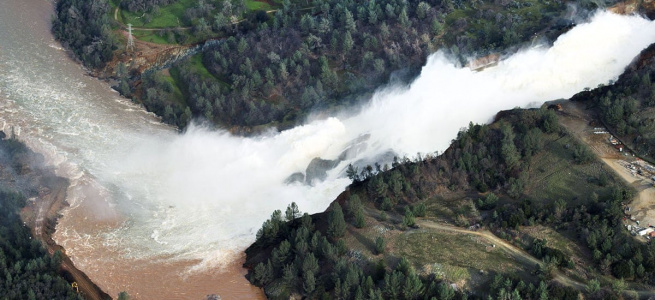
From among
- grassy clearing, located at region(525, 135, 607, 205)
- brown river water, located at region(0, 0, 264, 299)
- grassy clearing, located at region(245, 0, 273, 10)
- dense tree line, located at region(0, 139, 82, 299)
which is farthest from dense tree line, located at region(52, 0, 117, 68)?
grassy clearing, located at region(525, 135, 607, 205)

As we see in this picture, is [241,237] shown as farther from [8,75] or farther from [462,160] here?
[8,75]

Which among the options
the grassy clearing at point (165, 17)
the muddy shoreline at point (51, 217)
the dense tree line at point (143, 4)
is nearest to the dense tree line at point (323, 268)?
the muddy shoreline at point (51, 217)

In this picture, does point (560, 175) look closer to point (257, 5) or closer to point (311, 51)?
point (311, 51)

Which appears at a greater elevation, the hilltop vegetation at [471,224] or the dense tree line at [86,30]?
the dense tree line at [86,30]

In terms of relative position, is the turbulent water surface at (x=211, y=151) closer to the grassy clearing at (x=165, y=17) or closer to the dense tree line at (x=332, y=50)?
the dense tree line at (x=332, y=50)

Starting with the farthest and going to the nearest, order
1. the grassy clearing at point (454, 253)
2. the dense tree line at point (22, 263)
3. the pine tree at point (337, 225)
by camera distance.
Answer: the pine tree at point (337, 225) < the dense tree line at point (22, 263) < the grassy clearing at point (454, 253)

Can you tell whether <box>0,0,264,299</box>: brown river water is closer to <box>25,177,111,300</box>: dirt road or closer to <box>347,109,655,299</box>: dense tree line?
<box>25,177,111,300</box>: dirt road
